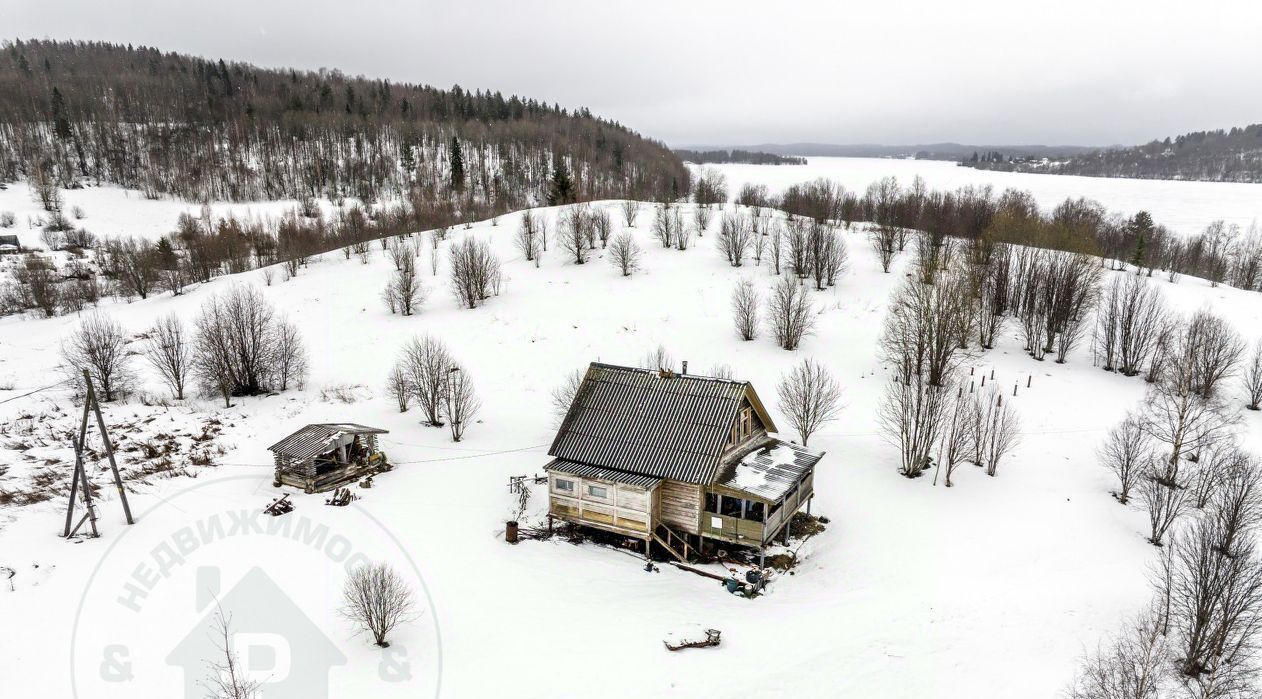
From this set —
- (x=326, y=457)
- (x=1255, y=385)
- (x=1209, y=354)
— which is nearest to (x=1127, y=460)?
(x=1209, y=354)

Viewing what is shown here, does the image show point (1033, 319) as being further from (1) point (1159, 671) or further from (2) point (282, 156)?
(2) point (282, 156)

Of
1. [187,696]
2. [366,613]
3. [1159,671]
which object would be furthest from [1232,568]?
[187,696]

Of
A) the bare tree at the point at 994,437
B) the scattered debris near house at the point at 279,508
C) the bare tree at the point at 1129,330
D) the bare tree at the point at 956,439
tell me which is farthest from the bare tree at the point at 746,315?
the scattered debris near house at the point at 279,508

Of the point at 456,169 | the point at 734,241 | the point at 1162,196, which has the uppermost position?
the point at 456,169

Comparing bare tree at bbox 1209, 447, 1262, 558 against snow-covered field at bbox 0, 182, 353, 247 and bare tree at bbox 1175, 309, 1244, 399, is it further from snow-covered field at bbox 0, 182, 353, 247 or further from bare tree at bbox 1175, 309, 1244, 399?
snow-covered field at bbox 0, 182, 353, 247

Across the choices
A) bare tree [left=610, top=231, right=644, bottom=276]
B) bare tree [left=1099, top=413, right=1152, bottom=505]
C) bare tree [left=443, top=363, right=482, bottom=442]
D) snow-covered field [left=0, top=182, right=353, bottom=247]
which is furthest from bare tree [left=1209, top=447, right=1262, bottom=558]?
snow-covered field [left=0, top=182, right=353, bottom=247]

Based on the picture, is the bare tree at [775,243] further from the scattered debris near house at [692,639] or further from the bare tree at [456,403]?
the scattered debris near house at [692,639]

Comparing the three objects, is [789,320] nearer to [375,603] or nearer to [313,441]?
[313,441]
